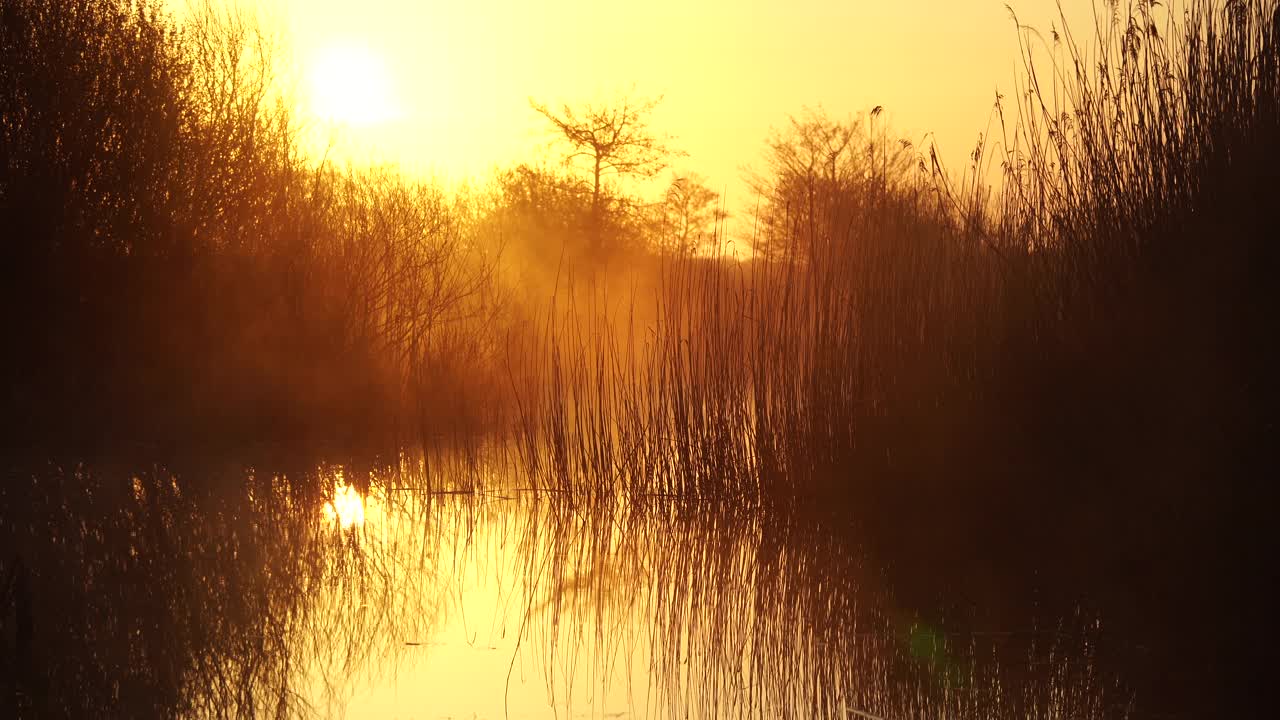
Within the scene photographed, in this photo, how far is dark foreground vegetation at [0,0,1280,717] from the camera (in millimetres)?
3326

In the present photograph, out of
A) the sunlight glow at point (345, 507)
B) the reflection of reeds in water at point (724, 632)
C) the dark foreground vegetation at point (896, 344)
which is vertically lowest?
the reflection of reeds in water at point (724, 632)

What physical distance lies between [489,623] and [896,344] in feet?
6.28

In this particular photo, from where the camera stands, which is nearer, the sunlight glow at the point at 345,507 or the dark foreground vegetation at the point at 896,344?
the dark foreground vegetation at the point at 896,344

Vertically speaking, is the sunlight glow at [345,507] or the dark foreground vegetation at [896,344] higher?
the dark foreground vegetation at [896,344]

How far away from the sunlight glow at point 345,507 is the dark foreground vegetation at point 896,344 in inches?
25.6

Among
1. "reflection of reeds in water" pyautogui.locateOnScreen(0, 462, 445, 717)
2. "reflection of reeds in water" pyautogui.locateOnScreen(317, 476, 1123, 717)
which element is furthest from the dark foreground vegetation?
"reflection of reeds in water" pyautogui.locateOnScreen(0, 462, 445, 717)

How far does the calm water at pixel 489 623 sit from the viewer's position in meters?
3.08

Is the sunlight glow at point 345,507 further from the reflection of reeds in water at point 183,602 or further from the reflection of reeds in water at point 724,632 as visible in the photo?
the reflection of reeds in water at point 724,632

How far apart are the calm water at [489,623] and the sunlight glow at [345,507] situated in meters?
0.04

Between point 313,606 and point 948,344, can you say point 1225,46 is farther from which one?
point 313,606

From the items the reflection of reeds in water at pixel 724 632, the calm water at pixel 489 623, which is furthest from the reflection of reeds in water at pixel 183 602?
the reflection of reeds in water at pixel 724 632

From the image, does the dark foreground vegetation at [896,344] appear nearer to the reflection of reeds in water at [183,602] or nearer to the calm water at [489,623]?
the calm water at [489,623]

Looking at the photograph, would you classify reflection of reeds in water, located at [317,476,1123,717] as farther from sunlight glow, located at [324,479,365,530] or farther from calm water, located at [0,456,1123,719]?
sunlight glow, located at [324,479,365,530]

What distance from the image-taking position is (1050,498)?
402cm
